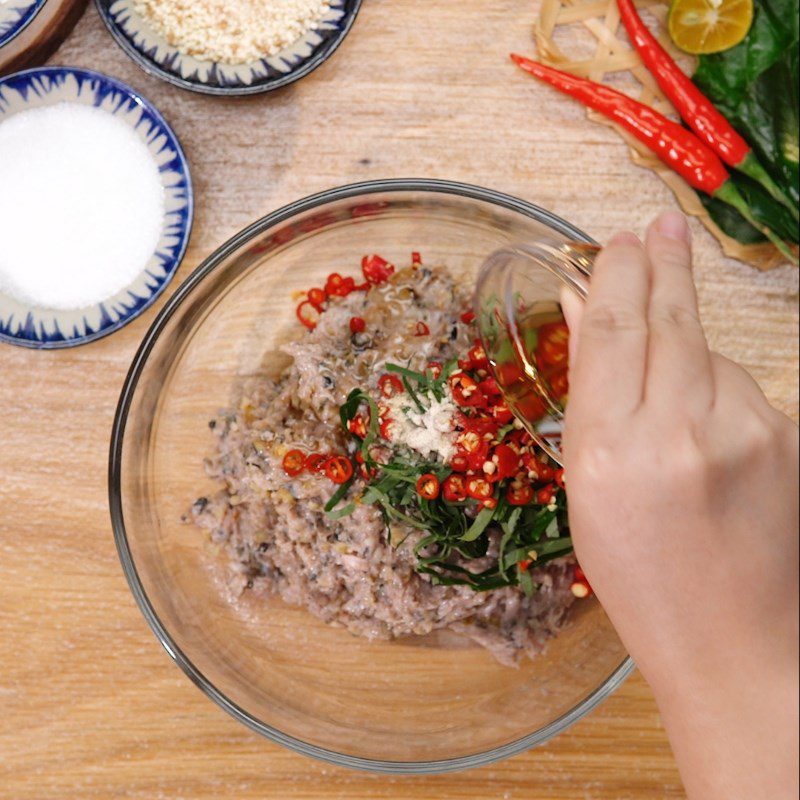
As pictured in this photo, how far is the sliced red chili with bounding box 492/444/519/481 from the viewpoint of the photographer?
5.46ft

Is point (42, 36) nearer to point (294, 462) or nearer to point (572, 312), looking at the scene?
point (294, 462)

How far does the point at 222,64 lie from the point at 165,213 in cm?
37

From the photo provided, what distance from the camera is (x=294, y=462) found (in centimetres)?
174

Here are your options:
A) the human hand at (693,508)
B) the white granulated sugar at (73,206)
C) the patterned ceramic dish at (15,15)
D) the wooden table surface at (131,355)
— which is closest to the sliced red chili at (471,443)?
the human hand at (693,508)

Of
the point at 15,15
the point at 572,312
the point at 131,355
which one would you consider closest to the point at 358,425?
the point at 572,312

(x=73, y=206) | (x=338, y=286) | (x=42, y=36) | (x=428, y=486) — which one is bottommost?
(x=428, y=486)

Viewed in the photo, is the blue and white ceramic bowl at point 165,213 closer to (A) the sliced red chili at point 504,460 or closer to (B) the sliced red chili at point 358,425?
(B) the sliced red chili at point 358,425

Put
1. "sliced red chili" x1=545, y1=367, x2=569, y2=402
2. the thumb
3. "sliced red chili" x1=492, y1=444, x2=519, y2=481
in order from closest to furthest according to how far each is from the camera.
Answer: the thumb → "sliced red chili" x1=545, y1=367, x2=569, y2=402 → "sliced red chili" x1=492, y1=444, x2=519, y2=481

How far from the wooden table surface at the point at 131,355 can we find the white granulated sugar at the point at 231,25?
13 centimetres

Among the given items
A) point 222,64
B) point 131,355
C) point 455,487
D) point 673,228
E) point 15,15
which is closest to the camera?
point 673,228

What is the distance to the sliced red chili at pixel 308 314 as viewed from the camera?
6.42 feet

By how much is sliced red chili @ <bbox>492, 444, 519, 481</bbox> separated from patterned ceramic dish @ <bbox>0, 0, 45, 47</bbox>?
1.41m

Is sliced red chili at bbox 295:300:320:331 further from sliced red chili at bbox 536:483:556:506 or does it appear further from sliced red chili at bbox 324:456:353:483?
sliced red chili at bbox 536:483:556:506

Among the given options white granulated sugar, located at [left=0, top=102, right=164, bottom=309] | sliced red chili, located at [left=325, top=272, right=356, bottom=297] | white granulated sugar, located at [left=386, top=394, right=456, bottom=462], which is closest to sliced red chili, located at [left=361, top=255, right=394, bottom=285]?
sliced red chili, located at [left=325, top=272, right=356, bottom=297]
